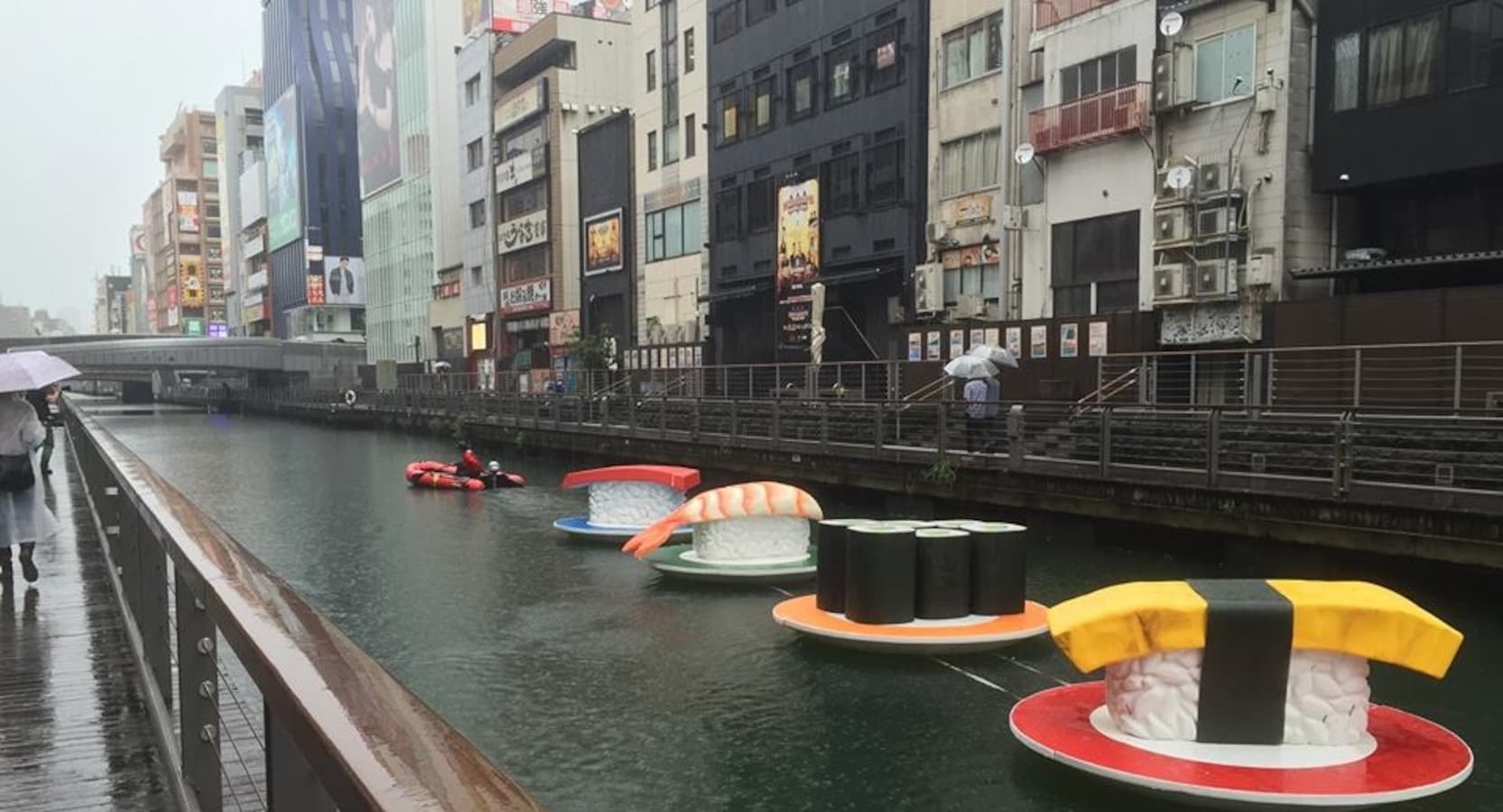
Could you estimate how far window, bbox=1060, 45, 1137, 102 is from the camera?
23906 mm

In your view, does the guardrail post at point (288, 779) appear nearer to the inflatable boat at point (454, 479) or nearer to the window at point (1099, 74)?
the inflatable boat at point (454, 479)

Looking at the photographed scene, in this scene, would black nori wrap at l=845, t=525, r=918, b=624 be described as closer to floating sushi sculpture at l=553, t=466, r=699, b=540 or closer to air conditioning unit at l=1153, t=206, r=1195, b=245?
floating sushi sculpture at l=553, t=466, r=699, b=540

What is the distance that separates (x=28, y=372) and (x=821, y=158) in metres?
28.6

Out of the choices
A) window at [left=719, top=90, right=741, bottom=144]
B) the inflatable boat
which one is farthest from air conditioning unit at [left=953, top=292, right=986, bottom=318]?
window at [left=719, top=90, right=741, bottom=144]

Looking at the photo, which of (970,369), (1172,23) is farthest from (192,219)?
(970,369)

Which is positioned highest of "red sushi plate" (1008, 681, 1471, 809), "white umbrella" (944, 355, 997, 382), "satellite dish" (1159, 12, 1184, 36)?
"satellite dish" (1159, 12, 1184, 36)

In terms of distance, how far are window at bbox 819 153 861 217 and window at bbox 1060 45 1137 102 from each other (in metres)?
8.52

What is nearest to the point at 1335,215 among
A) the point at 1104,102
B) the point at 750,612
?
the point at 1104,102

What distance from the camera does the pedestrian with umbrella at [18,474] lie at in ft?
25.5

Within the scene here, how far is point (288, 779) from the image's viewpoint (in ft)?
5.99

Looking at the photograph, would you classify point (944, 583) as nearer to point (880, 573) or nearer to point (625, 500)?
point (880, 573)

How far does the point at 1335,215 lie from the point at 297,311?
91.1m

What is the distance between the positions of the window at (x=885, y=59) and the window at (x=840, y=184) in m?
2.17

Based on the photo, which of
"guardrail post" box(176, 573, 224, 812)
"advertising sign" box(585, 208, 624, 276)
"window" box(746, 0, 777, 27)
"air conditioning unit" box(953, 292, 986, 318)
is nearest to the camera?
"guardrail post" box(176, 573, 224, 812)
